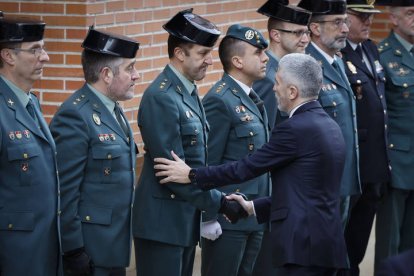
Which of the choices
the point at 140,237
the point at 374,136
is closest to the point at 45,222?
the point at 140,237

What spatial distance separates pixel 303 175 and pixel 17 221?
143cm

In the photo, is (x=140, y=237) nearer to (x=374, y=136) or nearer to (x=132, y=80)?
(x=132, y=80)

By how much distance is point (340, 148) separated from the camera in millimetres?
6000

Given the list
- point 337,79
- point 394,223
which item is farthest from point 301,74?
point 394,223

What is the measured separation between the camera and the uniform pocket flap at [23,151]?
5.53 meters

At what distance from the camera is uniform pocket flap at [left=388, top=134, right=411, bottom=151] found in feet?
27.7

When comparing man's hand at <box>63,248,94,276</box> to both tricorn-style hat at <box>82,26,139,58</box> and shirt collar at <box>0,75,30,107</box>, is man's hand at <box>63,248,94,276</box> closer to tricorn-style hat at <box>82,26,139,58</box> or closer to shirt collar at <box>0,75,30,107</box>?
shirt collar at <box>0,75,30,107</box>

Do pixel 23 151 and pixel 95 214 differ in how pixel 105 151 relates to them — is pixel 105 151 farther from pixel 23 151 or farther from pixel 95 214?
pixel 23 151

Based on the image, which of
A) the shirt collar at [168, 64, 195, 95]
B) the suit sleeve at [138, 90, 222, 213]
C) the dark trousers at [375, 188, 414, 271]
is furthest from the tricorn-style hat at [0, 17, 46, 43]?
the dark trousers at [375, 188, 414, 271]

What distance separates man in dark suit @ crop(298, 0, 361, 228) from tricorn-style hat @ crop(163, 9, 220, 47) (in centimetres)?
143

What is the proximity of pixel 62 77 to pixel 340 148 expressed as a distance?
2252mm

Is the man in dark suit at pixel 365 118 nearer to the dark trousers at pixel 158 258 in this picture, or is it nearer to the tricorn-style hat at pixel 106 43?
the dark trousers at pixel 158 258

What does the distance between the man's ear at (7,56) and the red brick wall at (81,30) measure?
1746mm

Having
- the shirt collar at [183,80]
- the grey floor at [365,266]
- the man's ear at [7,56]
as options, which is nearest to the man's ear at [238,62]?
the shirt collar at [183,80]
